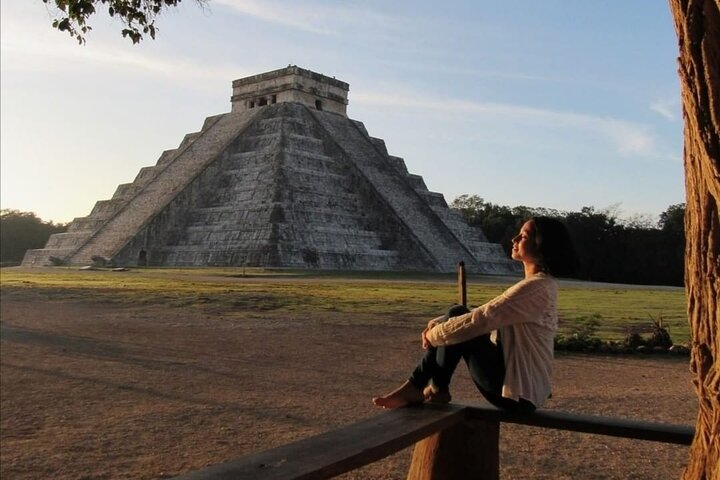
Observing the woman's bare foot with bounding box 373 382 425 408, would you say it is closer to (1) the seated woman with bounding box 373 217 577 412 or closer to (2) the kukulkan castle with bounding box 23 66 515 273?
(1) the seated woman with bounding box 373 217 577 412

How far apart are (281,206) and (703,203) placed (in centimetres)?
2462

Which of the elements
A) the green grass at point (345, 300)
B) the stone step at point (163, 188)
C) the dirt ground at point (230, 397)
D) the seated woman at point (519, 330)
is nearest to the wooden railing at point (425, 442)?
the seated woman at point (519, 330)

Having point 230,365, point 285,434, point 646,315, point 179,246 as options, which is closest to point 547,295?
point 285,434

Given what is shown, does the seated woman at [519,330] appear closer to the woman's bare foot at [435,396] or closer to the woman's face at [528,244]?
the woman's face at [528,244]

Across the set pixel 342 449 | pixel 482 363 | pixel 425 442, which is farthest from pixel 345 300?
pixel 342 449

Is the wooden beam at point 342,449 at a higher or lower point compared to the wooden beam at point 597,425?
higher

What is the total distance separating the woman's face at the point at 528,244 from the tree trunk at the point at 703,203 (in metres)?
0.87

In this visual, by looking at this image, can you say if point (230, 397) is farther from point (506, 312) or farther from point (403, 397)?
point (506, 312)

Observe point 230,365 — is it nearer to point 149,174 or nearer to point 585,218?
point 149,174

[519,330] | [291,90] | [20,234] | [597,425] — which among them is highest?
[291,90]

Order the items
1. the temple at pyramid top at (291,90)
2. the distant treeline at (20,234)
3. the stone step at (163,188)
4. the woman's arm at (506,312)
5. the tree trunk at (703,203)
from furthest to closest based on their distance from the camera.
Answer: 1. the distant treeline at (20,234)
2. the temple at pyramid top at (291,90)
3. the stone step at (163,188)
4. the woman's arm at (506,312)
5. the tree trunk at (703,203)

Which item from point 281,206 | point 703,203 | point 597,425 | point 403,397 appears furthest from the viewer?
point 281,206

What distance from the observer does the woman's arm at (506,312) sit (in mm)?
2854

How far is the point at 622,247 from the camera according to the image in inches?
1545
